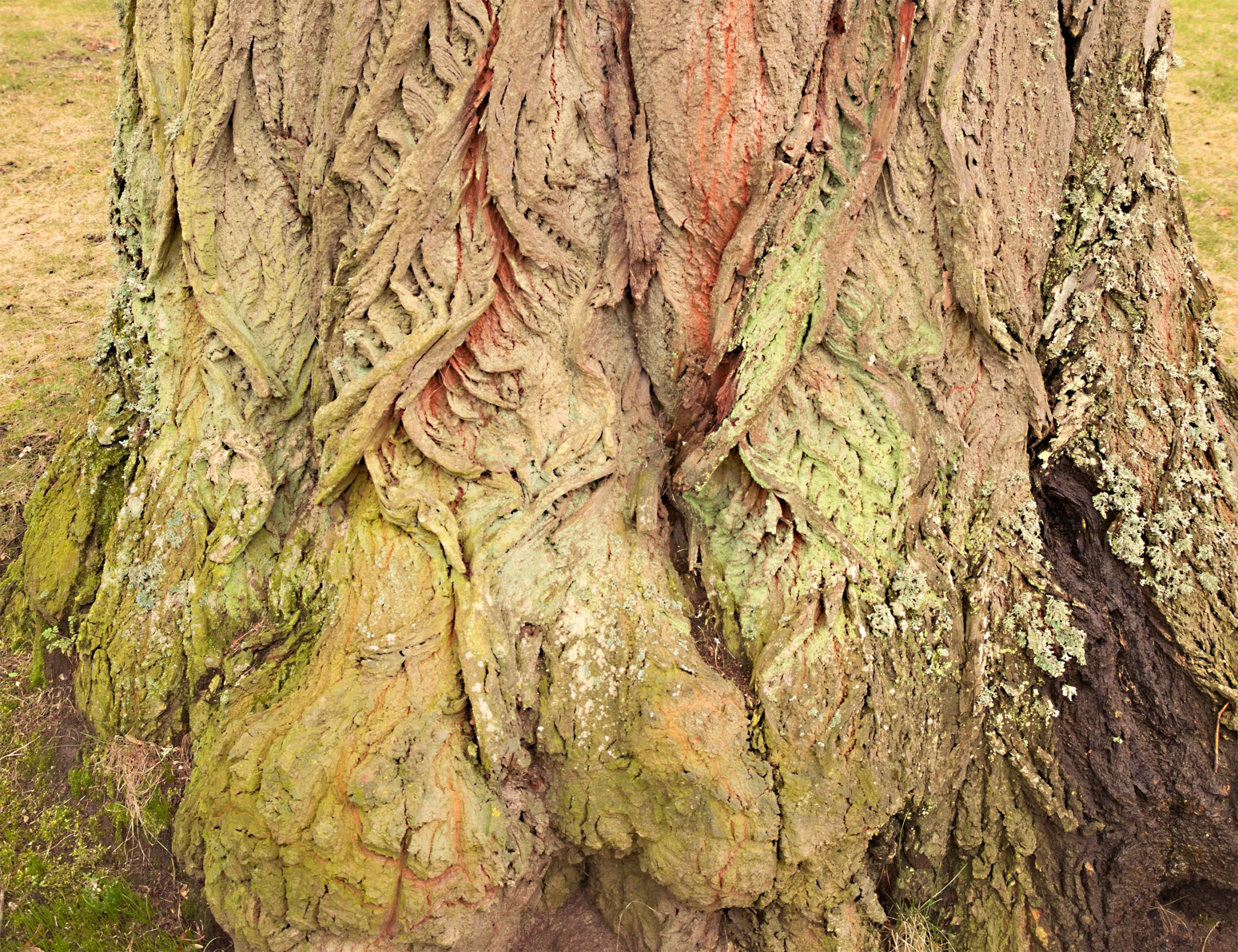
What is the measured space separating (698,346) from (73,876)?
2990mm

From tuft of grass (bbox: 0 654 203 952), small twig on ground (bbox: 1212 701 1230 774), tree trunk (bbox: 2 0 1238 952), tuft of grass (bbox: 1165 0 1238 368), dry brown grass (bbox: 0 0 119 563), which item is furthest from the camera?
tuft of grass (bbox: 1165 0 1238 368)

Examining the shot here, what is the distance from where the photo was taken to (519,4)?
2.46 metres

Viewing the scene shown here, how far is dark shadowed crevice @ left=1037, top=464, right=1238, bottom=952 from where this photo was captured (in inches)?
107

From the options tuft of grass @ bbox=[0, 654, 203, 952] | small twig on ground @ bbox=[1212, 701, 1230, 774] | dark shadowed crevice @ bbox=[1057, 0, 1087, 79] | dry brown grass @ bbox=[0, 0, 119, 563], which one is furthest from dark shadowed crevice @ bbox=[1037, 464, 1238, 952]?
dry brown grass @ bbox=[0, 0, 119, 563]

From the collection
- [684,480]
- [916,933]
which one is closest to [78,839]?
[684,480]

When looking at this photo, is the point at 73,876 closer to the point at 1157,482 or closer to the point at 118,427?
the point at 118,427

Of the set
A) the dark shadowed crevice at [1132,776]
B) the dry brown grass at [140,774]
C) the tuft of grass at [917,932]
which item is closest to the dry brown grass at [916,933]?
the tuft of grass at [917,932]

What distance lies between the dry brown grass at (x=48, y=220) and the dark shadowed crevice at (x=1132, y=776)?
14.6ft

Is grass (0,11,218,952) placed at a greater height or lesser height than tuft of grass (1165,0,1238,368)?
lesser

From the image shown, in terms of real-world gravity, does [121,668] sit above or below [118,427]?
below

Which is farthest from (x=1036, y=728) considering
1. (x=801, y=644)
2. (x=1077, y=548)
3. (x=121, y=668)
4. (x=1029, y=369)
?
(x=121, y=668)

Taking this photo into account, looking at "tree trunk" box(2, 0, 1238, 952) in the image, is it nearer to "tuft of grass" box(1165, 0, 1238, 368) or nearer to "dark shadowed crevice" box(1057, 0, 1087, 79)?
"dark shadowed crevice" box(1057, 0, 1087, 79)

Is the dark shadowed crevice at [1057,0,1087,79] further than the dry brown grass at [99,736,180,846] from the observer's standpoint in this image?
No

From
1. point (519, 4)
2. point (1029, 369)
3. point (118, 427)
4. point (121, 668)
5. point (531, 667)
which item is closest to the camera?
point (519, 4)
